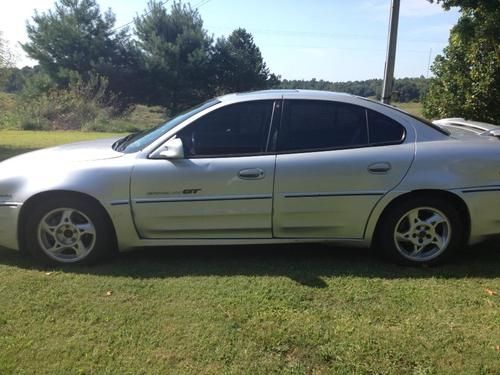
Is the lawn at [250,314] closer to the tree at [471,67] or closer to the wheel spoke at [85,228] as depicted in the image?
the wheel spoke at [85,228]

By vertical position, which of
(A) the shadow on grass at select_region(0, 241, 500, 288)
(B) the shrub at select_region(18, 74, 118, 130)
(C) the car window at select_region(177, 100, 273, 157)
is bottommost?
(A) the shadow on grass at select_region(0, 241, 500, 288)

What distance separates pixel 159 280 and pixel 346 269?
1580 mm

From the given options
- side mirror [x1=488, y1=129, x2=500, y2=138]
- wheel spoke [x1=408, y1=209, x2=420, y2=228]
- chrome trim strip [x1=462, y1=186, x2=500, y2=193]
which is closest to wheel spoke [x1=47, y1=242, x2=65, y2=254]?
wheel spoke [x1=408, y1=209, x2=420, y2=228]

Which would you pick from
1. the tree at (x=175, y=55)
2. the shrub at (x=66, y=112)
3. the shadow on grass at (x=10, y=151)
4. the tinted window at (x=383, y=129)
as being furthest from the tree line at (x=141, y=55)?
the tinted window at (x=383, y=129)

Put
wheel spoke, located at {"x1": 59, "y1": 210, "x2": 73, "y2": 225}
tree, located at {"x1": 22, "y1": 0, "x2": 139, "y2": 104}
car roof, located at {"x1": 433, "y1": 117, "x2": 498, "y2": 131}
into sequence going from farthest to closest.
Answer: tree, located at {"x1": 22, "y1": 0, "x2": 139, "y2": 104} < car roof, located at {"x1": 433, "y1": 117, "x2": 498, "y2": 131} < wheel spoke, located at {"x1": 59, "y1": 210, "x2": 73, "y2": 225}

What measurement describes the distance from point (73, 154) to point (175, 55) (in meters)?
33.3

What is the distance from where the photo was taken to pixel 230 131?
429 cm

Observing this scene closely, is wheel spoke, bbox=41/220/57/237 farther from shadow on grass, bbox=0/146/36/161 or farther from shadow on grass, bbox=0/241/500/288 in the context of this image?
shadow on grass, bbox=0/146/36/161

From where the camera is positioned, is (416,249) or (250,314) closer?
(250,314)

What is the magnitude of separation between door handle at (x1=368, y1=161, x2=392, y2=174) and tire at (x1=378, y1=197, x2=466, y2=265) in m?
0.33

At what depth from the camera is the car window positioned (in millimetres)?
4227

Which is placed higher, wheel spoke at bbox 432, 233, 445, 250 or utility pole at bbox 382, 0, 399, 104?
utility pole at bbox 382, 0, 399, 104

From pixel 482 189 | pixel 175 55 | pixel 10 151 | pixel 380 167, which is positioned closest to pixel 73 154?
pixel 380 167

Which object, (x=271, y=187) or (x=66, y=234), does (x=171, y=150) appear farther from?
(x=66, y=234)
